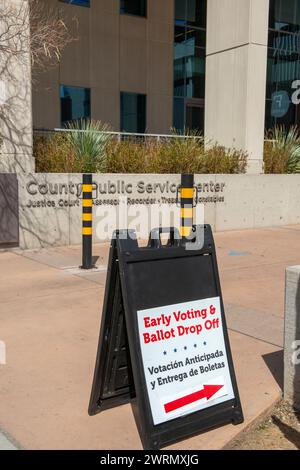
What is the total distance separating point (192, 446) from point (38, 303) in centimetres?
332

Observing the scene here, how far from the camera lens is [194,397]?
10.5 ft

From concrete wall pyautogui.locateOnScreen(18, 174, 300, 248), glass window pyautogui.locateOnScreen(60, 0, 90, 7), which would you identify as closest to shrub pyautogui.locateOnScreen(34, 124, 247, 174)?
concrete wall pyautogui.locateOnScreen(18, 174, 300, 248)

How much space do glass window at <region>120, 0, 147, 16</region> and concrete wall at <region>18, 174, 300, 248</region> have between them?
33.9ft

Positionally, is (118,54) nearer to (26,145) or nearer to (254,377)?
(26,145)

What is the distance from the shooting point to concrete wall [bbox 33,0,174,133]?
60.0 ft

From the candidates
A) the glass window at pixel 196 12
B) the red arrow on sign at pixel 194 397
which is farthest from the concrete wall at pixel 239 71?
the red arrow on sign at pixel 194 397

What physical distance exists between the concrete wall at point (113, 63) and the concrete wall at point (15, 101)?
8904 mm

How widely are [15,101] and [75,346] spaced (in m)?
5.92

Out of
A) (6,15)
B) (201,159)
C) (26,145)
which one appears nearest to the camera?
(6,15)

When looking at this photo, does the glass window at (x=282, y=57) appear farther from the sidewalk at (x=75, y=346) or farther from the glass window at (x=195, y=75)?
the sidewalk at (x=75, y=346)

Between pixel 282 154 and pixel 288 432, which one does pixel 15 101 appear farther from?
pixel 288 432

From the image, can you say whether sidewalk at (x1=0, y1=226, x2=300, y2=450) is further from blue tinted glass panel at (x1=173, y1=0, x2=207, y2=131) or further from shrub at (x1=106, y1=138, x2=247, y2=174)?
blue tinted glass panel at (x1=173, y1=0, x2=207, y2=131)

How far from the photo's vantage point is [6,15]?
8.77 meters
